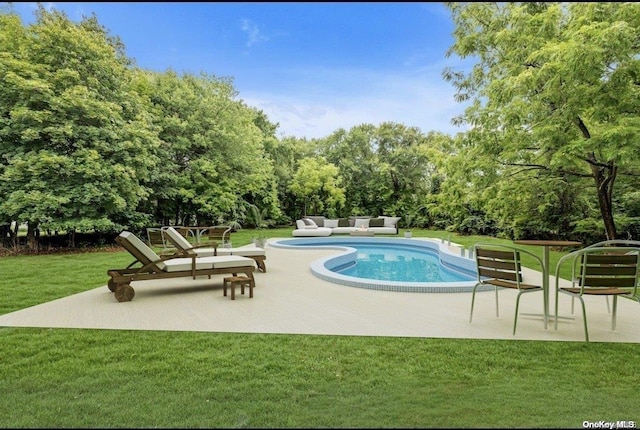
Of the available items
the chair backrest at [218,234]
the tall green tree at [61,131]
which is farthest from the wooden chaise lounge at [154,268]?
the tall green tree at [61,131]

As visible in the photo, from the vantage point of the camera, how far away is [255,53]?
217 centimetres

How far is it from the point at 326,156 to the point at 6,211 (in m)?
18.0

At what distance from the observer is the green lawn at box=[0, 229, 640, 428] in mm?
2180

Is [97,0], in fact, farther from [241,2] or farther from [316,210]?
[316,210]

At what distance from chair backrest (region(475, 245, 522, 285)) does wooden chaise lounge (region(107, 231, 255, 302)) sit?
3.16 meters

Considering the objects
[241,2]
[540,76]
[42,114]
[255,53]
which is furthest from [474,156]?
[42,114]

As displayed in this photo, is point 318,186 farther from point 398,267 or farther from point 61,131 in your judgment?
point 61,131

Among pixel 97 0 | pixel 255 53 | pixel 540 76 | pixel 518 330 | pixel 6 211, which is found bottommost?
pixel 518 330

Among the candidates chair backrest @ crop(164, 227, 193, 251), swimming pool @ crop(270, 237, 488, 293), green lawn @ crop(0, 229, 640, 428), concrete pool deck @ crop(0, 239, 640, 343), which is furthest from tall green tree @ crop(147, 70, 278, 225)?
green lawn @ crop(0, 229, 640, 428)

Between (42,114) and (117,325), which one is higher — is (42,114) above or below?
above

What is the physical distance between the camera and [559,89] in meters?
6.94

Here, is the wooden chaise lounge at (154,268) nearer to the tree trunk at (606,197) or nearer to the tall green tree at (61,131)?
the tall green tree at (61,131)

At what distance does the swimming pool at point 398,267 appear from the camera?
612 centimetres

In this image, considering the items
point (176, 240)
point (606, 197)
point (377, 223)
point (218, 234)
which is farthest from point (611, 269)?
point (377, 223)
